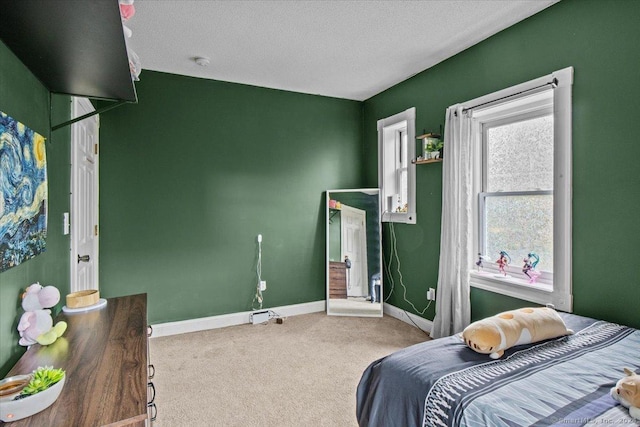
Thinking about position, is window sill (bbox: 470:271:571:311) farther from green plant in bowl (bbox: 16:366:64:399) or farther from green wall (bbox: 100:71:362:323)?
green plant in bowl (bbox: 16:366:64:399)

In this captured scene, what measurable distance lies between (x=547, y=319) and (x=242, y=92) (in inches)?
135

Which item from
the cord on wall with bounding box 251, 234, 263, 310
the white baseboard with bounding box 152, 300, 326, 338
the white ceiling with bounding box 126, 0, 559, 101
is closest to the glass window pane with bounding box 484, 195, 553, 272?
the white ceiling with bounding box 126, 0, 559, 101

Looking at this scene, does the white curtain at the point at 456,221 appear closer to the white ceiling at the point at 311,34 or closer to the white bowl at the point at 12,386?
the white ceiling at the point at 311,34

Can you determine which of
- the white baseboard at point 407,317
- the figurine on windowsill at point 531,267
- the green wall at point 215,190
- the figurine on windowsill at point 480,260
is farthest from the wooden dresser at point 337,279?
the figurine on windowsill at point 531,267

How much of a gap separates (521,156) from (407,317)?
6.54 ft

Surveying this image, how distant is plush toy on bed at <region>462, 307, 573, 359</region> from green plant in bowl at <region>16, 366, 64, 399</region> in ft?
4.89

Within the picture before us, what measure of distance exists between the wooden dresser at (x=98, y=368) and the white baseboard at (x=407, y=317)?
2.65m

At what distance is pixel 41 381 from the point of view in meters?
0.98

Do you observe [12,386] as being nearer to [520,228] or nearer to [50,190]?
[50,190]

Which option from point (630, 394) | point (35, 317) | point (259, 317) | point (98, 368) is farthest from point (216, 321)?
point (630, 394)

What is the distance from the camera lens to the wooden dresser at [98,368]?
92 cm

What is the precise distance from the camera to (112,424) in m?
0.89

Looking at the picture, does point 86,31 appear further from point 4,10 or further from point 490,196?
point 490,196

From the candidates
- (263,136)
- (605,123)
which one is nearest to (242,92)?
(263,136)
